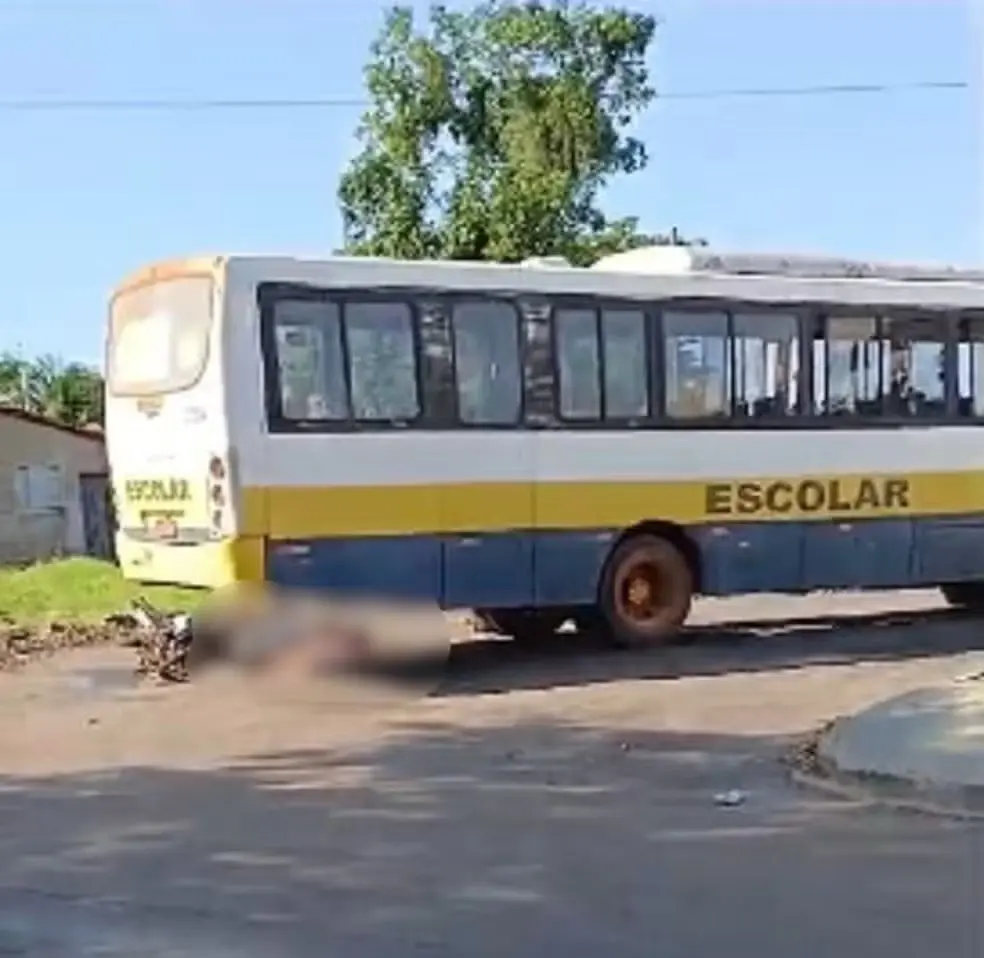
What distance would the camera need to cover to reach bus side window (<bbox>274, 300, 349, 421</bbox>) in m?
14.5

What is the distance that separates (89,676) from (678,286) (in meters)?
5.88

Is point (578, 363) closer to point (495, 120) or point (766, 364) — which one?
point (766, 364)

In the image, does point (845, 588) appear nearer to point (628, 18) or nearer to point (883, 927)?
point (883, 927)

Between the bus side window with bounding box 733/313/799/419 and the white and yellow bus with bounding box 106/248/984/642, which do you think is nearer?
the white and yellow bus with bounding box 106/248/984/642

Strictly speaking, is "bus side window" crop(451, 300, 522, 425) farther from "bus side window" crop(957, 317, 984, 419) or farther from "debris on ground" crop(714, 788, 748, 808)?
"debris on ground" crop(714, 788, 748, 808)

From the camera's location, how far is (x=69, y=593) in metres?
22.7

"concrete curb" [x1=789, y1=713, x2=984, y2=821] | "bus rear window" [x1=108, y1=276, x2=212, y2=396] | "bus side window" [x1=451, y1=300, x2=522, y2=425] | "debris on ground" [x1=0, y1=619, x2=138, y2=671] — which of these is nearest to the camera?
"concrete curb" [x1=789, y1=713, x2=984, y2=821]

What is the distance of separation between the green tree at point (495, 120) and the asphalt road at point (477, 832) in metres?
17.7

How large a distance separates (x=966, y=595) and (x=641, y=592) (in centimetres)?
438

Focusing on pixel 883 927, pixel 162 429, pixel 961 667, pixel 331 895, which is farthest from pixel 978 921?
pixel 162 429

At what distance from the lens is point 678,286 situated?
1639 centimetres

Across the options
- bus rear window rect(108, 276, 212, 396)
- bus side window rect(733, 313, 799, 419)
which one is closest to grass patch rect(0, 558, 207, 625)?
bus rear window rect(108, 276, 212, 396)

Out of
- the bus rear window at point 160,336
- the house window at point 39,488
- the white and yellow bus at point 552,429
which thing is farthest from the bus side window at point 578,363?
the house window at point 39,488

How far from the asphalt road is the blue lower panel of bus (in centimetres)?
83
